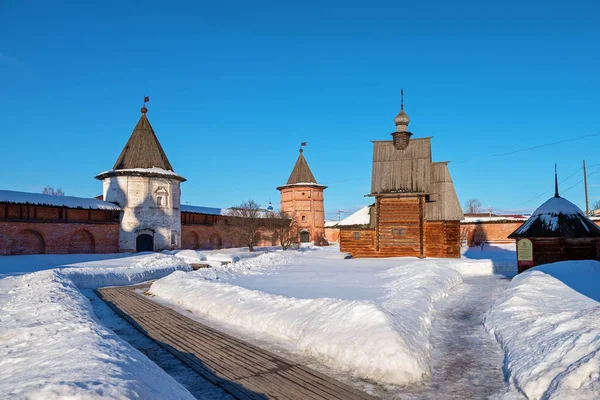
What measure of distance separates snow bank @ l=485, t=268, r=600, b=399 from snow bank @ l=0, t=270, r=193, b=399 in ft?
14.2

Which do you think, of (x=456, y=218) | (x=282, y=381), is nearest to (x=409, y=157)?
(x=456, y=218)

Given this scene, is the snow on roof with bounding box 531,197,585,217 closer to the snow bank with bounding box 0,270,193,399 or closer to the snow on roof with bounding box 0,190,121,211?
the snow bank with bounding box 0,270,193,399

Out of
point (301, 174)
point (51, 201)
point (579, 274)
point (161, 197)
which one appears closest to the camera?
point (579, 274)

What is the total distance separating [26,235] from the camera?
25016 millimetres

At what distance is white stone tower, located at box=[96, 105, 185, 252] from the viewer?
3014 cm

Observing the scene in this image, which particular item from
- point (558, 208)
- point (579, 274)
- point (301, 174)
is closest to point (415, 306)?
point (579, 274)

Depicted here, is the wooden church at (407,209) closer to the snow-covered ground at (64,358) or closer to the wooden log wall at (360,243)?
the wooden log wall at (360,243)

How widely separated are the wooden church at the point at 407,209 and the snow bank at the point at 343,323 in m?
12.3

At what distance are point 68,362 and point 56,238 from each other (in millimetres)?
24977

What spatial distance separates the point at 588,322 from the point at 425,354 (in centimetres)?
263

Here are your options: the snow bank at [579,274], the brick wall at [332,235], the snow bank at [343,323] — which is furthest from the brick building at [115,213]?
the snow bank at [579,274]

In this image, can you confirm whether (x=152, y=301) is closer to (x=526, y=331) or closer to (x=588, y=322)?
(x=526, y=331)

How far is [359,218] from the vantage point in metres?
26.9

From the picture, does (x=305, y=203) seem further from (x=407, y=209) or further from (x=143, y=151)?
(x=407, y=209)
